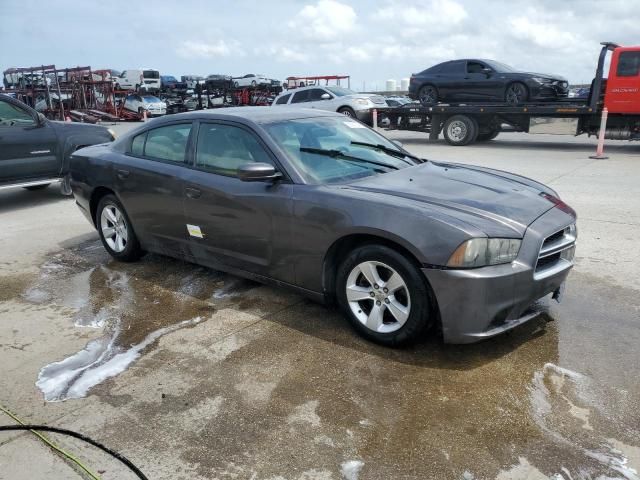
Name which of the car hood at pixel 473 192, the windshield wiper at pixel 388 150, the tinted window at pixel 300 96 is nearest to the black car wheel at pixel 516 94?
the tinted window at pixel 300 96

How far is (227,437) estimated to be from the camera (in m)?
2.74

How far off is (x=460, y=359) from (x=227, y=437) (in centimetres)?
155

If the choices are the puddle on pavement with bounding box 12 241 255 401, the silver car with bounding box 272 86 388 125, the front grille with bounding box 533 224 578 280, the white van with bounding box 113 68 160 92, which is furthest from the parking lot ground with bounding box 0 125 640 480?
the white van with bounding box 113 68 160 92

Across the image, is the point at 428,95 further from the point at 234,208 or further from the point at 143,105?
the point at 143,105

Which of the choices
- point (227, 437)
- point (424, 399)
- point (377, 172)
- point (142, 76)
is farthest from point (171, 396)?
point (142, 76)

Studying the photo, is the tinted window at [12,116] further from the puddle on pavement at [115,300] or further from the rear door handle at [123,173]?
the rear door handle at [123,173]

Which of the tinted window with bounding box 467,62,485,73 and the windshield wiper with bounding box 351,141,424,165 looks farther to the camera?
the tinted window with bounding box 467,62,485,73

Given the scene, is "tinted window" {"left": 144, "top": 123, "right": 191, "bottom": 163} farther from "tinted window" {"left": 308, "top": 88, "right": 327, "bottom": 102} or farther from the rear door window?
"tinted window" {"left": 308, "top": 88, "right": 327, "bottom": 102}

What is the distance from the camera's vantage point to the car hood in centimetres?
338

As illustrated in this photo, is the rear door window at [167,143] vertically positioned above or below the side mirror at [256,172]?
above

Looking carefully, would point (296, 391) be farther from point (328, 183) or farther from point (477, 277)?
point (328, 183)

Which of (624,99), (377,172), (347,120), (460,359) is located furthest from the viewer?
(624,99)

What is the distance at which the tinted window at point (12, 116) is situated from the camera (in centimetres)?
836

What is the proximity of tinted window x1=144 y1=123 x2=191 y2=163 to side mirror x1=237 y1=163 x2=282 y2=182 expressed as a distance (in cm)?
110
